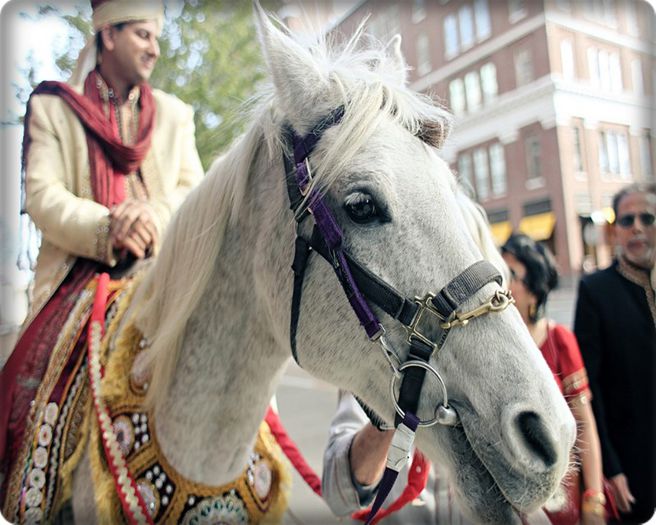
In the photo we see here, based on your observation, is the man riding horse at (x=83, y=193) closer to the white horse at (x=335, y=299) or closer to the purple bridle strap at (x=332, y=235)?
the white horse at (x=335, y=299)

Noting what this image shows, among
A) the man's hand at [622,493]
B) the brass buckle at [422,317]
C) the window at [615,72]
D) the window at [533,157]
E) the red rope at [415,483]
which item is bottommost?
the man's hand at [622,493]

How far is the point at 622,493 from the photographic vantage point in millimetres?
2367

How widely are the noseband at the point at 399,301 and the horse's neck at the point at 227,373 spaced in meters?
Answer: 0.18

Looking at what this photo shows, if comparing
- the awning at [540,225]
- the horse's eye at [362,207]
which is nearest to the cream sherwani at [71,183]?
the horse's eye at [362,207]

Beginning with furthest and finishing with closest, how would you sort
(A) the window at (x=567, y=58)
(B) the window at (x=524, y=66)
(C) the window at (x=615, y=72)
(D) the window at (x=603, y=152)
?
(B) the window at (x=524, y=66), (D) the window at (x=603, y=152), (A) the window at (x=567, y=58), (C) the window at (x=615, y=72)

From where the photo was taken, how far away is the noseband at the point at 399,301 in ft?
3.62

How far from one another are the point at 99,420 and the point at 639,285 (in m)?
2.63

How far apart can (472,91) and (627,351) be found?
681 inches

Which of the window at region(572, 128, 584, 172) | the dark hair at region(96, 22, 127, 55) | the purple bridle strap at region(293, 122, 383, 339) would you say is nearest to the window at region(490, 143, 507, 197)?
the window at region(572, 128, 584, 172)

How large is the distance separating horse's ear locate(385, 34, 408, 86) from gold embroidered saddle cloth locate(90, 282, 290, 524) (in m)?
1.20

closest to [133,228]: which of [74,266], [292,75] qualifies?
[74,266]

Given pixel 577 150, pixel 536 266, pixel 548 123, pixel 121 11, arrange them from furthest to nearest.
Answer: pixel 548 123 → pixel 577 150 → pixel 536 266 → pixel 121 11

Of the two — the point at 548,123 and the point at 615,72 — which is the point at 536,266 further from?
the point at 548,123

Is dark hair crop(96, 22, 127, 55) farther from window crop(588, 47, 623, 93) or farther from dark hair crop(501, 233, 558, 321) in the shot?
window crop(588, 47, 623, 93)
